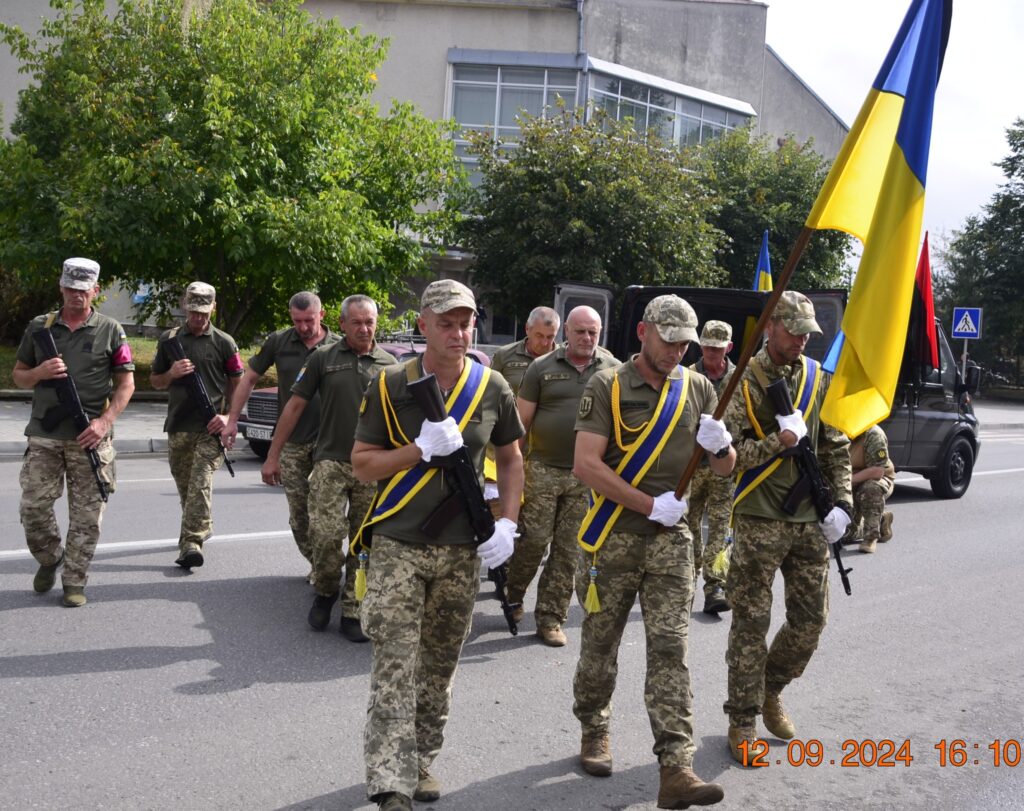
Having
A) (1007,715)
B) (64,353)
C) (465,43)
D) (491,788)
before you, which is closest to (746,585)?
(491,788)

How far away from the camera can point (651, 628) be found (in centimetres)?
436

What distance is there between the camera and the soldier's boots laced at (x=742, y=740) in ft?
15.8

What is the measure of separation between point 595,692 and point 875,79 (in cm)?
290

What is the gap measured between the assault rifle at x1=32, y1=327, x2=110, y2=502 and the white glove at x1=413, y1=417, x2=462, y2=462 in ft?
11.1

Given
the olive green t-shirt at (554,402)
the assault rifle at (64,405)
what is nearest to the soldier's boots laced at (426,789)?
the olive green t-shirt at (554,402)

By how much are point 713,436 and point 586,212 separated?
65.2 feet

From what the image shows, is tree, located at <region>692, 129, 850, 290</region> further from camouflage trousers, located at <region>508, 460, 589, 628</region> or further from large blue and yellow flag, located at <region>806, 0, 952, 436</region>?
large blue and yellow flag, located at <region>806, 0, 952, 436</region>

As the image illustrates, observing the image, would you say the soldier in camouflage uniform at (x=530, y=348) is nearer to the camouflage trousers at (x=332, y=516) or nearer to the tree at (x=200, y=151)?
the camouflage trousers at (x=332, y=516)

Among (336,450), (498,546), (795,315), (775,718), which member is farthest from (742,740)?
(336,450)

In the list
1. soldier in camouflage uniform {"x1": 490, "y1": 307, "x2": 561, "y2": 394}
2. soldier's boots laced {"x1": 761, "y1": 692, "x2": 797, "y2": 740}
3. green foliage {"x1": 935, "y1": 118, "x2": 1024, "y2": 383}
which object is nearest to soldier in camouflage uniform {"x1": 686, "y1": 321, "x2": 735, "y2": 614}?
soldier in camouflage uniform {"x1": 490, "y1": 307, "x2": 561, "y2": 394}

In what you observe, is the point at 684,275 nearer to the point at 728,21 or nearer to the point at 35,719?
the point at 728,21

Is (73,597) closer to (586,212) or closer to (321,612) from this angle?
(321,612)

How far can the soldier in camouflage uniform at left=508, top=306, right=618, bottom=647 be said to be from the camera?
661cm

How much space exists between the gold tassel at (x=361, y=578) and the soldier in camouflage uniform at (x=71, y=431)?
2.83 meters
